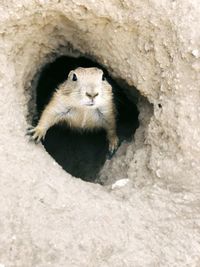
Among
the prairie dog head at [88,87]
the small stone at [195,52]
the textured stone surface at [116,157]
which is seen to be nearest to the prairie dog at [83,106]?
the prairie dog head at [88,87]

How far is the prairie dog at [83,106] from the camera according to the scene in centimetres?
421

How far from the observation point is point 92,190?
379 centimetres

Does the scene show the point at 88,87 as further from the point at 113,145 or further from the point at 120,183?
the point at 113,145

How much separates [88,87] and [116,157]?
0.74 metres

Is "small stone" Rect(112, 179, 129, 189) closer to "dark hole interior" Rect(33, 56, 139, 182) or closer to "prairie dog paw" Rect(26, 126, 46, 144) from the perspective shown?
"prairie dog paw" Rect(26, 126, 46, 144)

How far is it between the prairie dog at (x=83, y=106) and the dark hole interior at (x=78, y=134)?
258 millimetres

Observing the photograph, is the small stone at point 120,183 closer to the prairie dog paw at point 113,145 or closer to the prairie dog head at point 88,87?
the prairie dog head at point 88,87

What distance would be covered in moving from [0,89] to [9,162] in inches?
23.9

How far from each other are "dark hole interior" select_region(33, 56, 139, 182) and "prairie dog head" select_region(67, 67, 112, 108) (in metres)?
0.63

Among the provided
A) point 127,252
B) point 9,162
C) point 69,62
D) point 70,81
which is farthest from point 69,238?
point 69,62

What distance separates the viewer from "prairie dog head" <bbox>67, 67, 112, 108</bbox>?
13.5 ft

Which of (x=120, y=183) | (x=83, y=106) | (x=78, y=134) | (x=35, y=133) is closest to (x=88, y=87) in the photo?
(x=83, y=106)

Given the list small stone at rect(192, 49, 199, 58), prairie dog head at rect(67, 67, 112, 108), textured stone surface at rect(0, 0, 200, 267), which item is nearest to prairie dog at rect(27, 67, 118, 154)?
prairie dog head at rect(67, 67, 112, 108)

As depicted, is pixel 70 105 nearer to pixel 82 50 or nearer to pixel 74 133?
pixel 82 50
